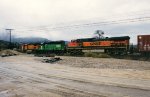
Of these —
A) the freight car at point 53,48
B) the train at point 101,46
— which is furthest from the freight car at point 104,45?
the freight car at point 53,48

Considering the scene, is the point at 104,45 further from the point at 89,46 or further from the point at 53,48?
the point at 53,48

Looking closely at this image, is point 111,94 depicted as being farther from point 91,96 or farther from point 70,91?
point 70,91

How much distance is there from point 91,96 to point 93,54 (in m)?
38.4

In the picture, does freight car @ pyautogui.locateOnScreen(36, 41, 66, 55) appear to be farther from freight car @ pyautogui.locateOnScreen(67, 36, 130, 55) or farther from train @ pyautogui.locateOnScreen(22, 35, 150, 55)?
freight car @ pyautogui.locateOnScreen(67, 36, 130, 55)

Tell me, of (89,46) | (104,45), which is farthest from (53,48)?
(104,45)

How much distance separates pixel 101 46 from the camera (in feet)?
177

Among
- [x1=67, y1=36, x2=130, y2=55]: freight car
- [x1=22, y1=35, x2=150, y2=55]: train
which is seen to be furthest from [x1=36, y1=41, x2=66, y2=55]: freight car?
[x1=67, y1=36, x2=130, y2=55]: freight car

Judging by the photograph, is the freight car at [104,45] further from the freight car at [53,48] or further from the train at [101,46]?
the freight car at [53,48]

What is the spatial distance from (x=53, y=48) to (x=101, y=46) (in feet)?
61.3

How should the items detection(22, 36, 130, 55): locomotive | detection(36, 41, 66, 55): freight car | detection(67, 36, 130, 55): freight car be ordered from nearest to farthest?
detection(67, 36, 130, 55): freight car
detection(22, 36, 130, 55): locomotive
detection(36, 41, 66, 55): freight car

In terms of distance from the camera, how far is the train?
43.9 meters

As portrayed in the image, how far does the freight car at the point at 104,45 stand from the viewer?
49.8 metres

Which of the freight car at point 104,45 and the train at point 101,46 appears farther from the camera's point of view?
the freight car at point 104,45

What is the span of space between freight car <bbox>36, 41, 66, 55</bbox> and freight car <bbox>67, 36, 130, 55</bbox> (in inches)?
157
